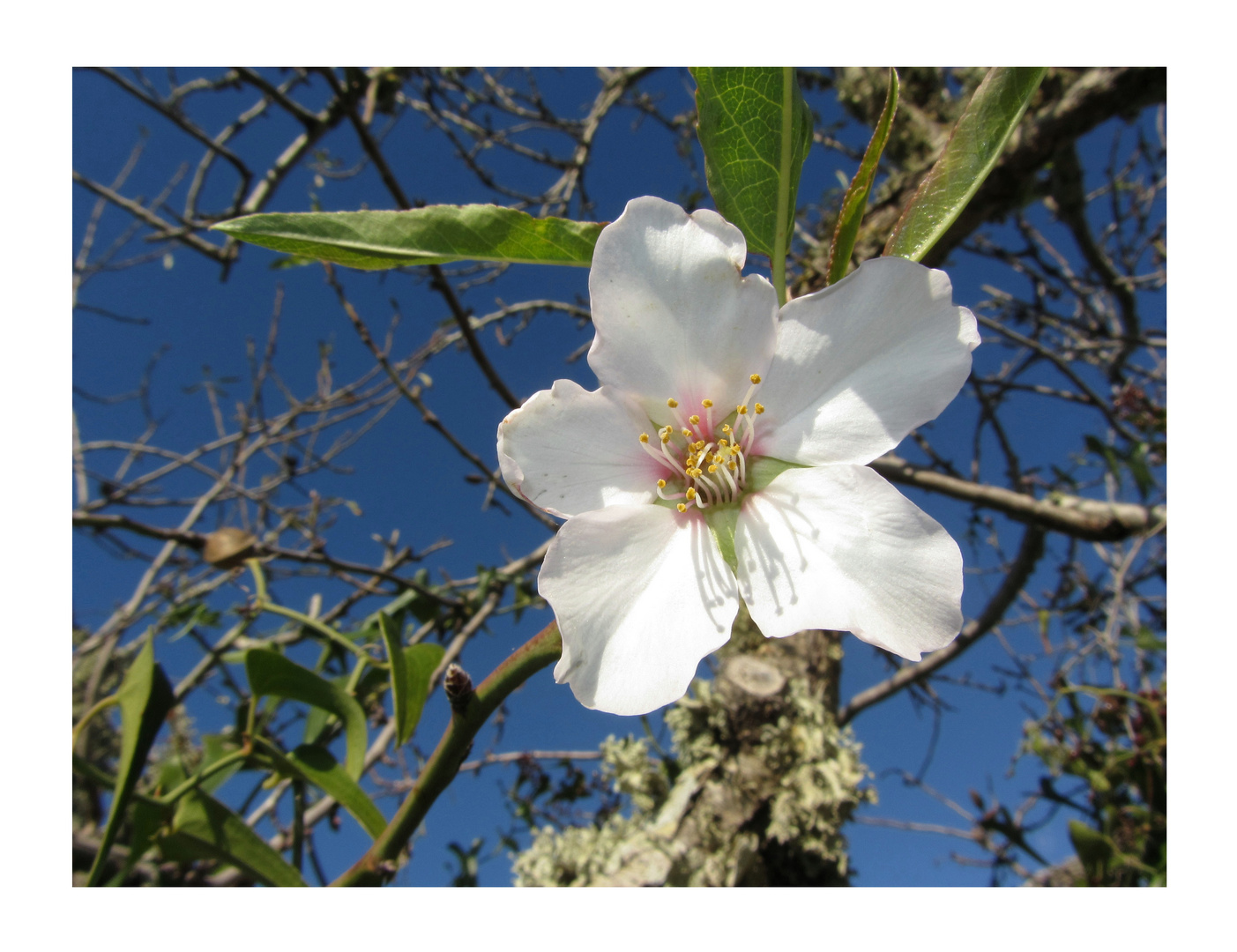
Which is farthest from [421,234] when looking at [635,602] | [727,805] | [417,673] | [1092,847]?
[1092,847]

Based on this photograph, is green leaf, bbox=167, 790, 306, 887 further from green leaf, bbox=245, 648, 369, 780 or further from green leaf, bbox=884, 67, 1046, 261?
green leaf, bbox=884, 67, 1046, 261

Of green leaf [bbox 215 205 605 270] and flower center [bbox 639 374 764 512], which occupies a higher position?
green leaf [bbox 215 205 605 270]

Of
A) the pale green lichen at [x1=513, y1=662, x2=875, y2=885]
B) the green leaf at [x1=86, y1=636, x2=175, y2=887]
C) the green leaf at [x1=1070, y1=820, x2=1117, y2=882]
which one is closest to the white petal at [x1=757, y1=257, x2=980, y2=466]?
the green leaf at [x1=86, y1=636, x2=175, y2=887]

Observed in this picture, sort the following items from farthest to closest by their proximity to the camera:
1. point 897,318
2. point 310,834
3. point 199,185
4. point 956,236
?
point 199,185 → point 956,236 → point 310,834 → point 897,318

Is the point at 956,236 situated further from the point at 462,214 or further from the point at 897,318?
the point at 462,214

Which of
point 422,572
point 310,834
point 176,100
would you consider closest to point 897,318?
point 422,572

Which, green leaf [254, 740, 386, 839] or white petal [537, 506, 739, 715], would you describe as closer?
white petal [537, 506, 739, 715]
